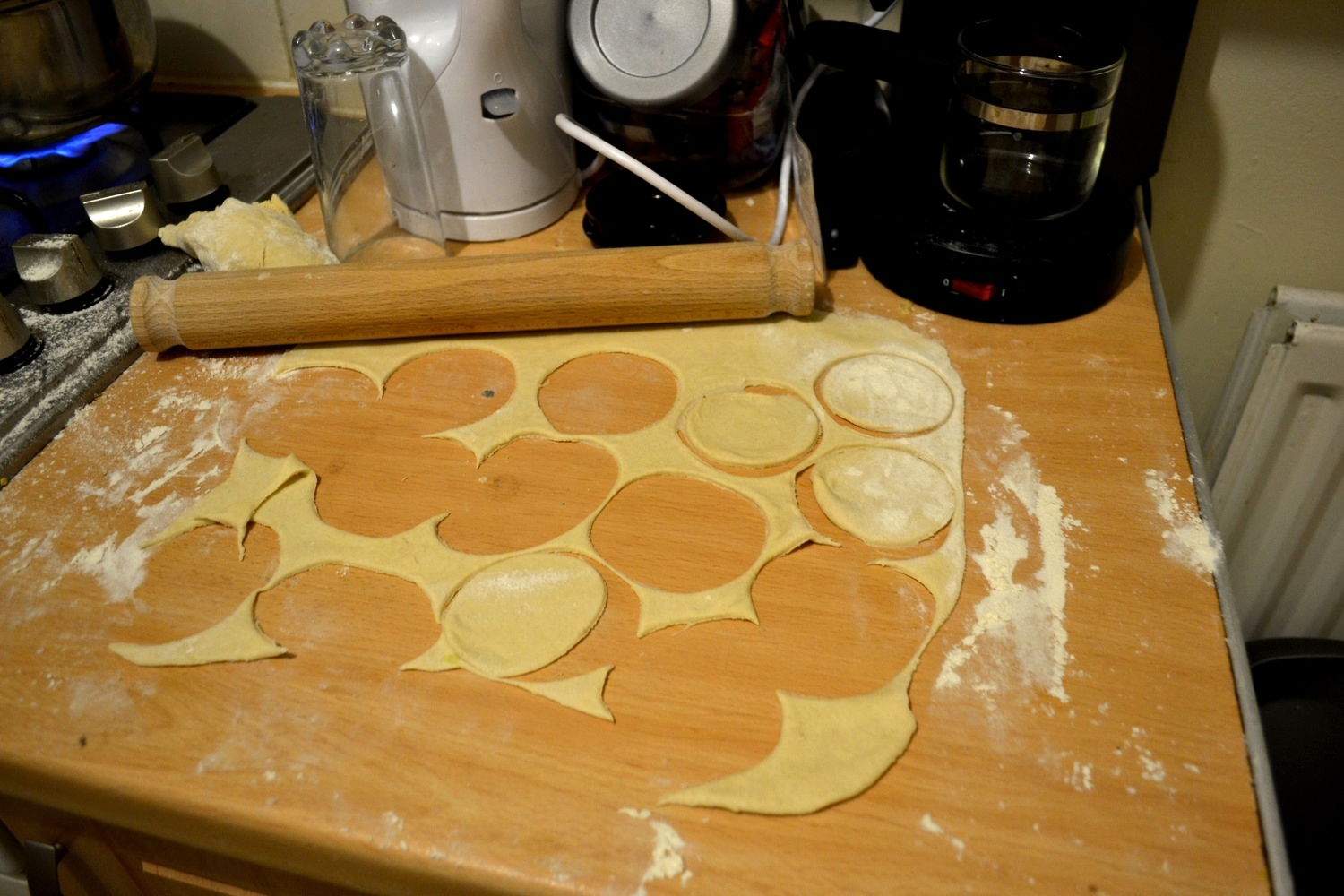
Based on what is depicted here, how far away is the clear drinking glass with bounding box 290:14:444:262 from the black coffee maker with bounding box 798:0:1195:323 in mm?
390

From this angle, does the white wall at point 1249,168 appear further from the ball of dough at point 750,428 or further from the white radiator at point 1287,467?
the ball of dough at point 750,428

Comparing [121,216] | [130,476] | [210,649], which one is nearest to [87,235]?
[121,216]

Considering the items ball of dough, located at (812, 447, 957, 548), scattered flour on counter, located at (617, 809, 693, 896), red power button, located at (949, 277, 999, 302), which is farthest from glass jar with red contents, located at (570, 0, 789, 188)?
scattered flour on counter, located at (617, 809, 693, 896)

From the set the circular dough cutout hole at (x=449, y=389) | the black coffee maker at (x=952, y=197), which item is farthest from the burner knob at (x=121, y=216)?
the black coffee maker at (x=952, y=197)

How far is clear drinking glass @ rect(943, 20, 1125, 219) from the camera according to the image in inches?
29.3

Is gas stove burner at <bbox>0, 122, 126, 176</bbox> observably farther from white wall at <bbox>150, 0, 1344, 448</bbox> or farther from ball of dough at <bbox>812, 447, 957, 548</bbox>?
ball of dough at <bbox>812, 447, 957, 548</bbox>

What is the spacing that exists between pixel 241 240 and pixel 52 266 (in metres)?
0.16

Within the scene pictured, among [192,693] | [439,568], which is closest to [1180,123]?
[439,568]

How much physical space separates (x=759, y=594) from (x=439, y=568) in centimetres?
22

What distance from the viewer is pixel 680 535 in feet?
2.12

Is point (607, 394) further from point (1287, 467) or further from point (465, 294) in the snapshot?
point (1287, 467)

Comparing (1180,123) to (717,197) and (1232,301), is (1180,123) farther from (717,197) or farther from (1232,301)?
(717,197)

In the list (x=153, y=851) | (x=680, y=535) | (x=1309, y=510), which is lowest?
(x=1309, y=510)

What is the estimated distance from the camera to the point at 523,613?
23.3 inches
